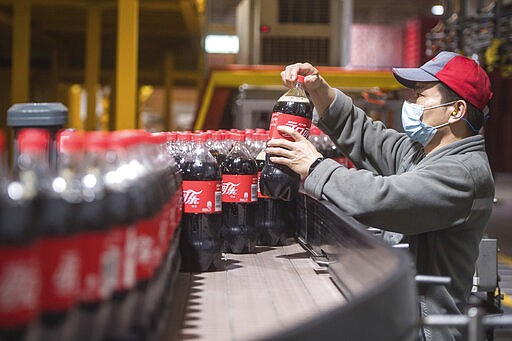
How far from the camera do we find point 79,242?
1.33 metres

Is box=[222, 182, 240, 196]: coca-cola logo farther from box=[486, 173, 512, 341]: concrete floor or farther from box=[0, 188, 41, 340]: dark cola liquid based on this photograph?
box=[0, 188, 41, 340]: dark cola liquid

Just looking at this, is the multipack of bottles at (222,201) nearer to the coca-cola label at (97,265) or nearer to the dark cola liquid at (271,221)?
the dark cola liquid at (271,221)

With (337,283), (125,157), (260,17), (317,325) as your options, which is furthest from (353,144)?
(260,17)

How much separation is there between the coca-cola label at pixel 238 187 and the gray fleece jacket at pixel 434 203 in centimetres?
37

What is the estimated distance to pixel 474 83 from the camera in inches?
116

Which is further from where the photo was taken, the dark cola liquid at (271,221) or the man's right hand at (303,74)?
the dark cola liquid at (271,221)

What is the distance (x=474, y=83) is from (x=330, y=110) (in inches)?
28.0

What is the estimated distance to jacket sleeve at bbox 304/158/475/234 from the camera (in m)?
→ 2.66

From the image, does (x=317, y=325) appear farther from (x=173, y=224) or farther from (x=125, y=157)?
(x=173, y=224)

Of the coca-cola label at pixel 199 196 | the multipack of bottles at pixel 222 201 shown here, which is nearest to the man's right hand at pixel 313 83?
the multipack of bottles at pixel 222 201

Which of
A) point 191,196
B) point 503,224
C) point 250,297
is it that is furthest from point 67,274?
point 503,224

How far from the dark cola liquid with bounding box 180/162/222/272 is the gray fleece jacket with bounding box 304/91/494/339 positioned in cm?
36

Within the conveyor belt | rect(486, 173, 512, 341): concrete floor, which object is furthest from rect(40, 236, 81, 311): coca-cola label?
rect(486, 173, 512, 341): concrete floor

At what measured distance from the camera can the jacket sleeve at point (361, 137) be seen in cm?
345
